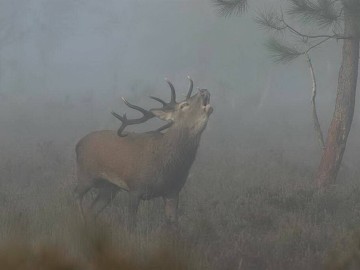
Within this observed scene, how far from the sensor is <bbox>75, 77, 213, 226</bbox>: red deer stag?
702 centimetres

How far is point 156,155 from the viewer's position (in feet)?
23.8

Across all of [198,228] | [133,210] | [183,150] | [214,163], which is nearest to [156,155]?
[183,150]

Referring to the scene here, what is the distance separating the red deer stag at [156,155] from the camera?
702cm

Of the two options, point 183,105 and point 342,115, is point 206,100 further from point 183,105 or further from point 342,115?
point 342,115

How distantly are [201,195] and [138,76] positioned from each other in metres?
64.6

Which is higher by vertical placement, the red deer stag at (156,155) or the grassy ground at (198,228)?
the red deer stag at (156,155)

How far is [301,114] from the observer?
33969mm

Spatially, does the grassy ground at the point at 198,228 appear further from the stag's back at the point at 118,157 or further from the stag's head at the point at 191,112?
the stag's head at the point at 191,112

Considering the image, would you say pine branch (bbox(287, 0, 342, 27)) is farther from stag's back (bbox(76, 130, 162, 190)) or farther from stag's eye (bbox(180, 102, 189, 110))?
stag's back (bbox(76, 130, 162, 190))

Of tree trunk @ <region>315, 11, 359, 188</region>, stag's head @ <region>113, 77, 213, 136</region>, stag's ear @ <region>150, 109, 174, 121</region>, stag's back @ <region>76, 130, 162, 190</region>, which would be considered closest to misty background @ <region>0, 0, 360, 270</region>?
tree trunk @ <region>315, 11, 359, 188</region>

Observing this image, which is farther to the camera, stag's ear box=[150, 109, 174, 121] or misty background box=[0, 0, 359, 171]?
misty background box=[0, 0, 359, 171]

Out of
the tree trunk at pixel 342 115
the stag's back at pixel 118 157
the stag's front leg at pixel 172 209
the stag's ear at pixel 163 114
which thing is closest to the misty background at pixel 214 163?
the stag's front leg at pixel 172 209

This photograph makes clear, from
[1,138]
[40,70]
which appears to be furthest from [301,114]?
[40,70]

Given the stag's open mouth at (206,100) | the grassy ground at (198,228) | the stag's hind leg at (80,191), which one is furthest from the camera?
the stag's hind leg at (80,191)
